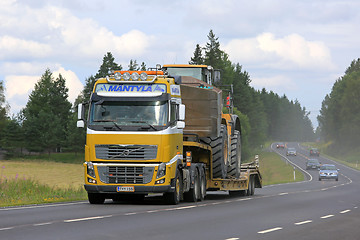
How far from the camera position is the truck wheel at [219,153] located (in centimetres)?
2558

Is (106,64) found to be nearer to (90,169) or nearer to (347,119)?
(347,119)

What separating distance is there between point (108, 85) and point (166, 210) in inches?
175

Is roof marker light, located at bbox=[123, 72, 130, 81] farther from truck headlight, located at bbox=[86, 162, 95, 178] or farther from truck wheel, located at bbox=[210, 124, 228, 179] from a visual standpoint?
truck wheel, located at bbox=[210, 124, 228, 179]

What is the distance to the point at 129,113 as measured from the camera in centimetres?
2094

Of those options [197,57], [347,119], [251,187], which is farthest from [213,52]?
[251,187]

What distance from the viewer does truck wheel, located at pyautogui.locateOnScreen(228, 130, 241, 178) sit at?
1103 inches

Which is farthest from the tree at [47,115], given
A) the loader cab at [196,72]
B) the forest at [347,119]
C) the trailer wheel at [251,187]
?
the loader cab at [196,72]

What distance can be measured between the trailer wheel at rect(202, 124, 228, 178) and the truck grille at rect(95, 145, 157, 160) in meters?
4.66

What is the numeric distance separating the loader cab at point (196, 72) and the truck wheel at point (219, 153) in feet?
5.61

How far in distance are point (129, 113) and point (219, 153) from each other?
18.5ft

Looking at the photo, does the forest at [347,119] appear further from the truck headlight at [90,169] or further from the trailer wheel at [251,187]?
the truck headlight at [90,169]

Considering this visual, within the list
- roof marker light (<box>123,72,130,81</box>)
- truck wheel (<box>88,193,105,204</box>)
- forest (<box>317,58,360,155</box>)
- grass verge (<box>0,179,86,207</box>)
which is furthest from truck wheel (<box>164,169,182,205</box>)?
forest (<box>317,58,360,155</box>)

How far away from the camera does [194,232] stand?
13109mm

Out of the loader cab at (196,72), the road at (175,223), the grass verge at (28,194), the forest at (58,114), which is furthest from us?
the forest at (58,114)
